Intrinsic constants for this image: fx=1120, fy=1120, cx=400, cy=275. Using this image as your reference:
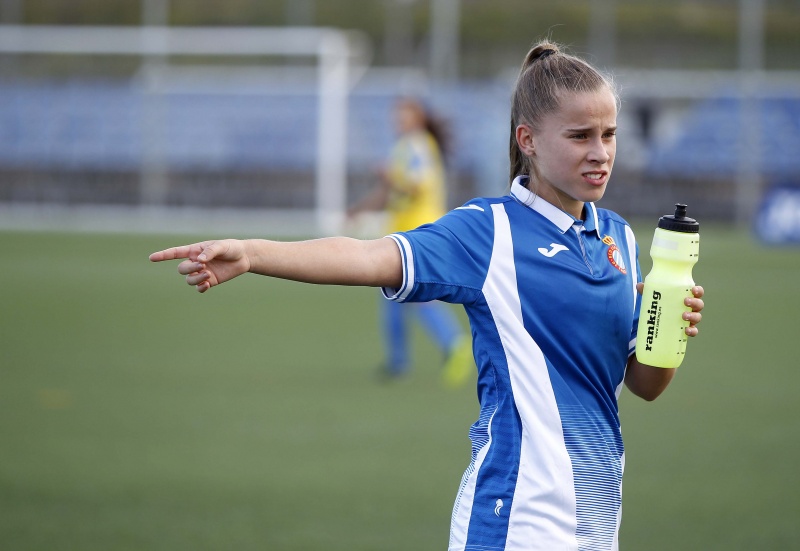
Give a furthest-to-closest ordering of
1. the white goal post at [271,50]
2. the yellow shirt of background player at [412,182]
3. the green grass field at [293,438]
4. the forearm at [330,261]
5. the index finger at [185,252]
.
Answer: the white goal post at [271,50], the yellow shirt of background player at [412,182], the green grass field at [293,438], the forearm at [330,261], the index finger at [185,252]

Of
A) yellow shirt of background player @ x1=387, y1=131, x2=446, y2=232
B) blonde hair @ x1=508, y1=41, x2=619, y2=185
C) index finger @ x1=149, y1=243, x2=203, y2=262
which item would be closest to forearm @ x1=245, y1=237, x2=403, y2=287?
index finger @ x1=149, y1=243, x2=203, y2=262

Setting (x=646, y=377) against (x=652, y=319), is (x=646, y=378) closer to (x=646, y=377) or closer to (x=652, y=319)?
(x=646, y=377)

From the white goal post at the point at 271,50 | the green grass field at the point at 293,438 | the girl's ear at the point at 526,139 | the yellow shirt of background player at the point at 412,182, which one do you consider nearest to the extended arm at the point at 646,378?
the girl's ear at the point at 526,139

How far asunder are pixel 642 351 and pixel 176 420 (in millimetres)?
4974

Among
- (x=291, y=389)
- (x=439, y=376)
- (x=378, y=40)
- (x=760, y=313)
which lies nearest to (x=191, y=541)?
(x=291, y=389)

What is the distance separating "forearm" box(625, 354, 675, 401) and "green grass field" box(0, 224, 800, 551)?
2.10 meters

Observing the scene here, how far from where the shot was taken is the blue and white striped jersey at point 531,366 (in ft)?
8.19

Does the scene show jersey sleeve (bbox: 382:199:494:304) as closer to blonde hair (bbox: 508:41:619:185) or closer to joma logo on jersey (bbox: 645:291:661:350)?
blonde hair (bbox: 508:41:619:185)

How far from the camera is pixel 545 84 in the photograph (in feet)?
8.58

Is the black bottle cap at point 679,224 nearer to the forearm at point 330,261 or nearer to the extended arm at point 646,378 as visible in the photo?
the extended arm at point 646,378

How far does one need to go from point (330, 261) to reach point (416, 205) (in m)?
6.95

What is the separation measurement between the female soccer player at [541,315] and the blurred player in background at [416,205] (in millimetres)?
5860

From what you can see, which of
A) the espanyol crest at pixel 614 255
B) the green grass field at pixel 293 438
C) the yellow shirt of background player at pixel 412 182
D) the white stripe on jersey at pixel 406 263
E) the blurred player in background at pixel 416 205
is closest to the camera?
the white stripe on jersey at pixel 406 263

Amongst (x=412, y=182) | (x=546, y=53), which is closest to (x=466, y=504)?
(x=546, y=53)
